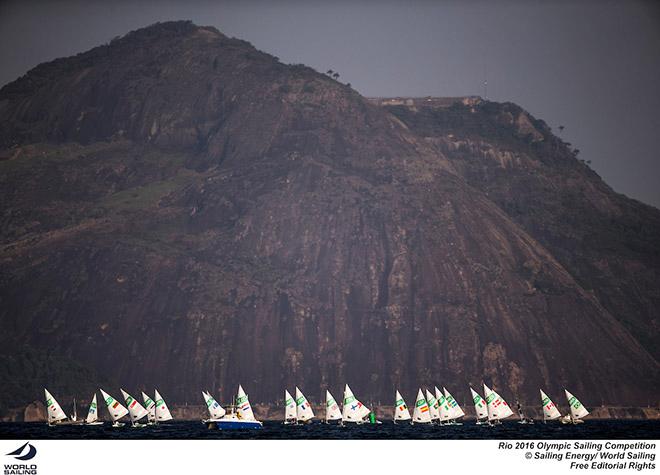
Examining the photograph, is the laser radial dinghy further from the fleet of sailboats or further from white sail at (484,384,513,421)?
white sail at (484,384,513,421)

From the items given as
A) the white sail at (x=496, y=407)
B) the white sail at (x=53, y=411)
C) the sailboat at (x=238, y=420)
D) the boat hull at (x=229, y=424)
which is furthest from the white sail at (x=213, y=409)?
the white sail at (x=496, y=407)

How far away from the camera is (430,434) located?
4985 inches

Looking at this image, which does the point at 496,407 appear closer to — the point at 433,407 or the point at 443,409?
the point at 443,409

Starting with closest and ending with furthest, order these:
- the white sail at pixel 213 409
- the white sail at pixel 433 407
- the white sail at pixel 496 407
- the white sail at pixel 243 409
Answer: the white sail at pixel 213 409, the white sail at pixel 243 409, the white sail at pixel 496 407, the white sail at pixel 433 407

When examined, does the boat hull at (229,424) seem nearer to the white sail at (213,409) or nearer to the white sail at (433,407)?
the white sail at (213,409)

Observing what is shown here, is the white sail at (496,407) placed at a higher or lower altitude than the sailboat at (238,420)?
higher
